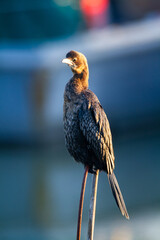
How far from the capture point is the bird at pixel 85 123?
2.23 meters

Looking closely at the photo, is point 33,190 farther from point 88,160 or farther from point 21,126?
point 88,160

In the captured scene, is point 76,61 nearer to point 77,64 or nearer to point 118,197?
point 77,64

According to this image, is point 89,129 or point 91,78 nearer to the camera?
point 89,129

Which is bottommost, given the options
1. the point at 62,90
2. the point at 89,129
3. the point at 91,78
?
the point at 89,129

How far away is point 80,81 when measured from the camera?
2328 mm

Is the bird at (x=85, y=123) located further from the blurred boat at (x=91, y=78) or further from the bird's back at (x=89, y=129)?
the blurred boat at (x=91, y=78)

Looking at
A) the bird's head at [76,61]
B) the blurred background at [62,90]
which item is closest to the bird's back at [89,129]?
the bird's head at [76,61]

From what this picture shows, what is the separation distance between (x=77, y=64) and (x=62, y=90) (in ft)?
14.9

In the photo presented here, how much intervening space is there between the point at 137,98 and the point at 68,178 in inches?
73.6

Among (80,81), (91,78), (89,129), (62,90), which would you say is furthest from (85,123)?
(91,78)

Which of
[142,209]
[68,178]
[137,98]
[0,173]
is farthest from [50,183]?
[137,98]

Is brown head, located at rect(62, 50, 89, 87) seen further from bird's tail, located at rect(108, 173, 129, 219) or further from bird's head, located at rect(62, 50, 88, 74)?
bird's tail, located at rect(108, 173, 129, 219)

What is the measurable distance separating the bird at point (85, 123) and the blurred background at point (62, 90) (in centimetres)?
340

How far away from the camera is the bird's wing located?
2.23 metres
